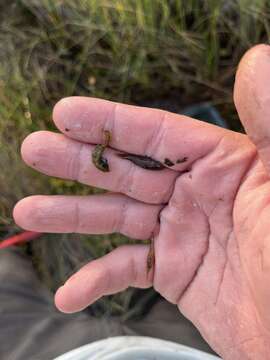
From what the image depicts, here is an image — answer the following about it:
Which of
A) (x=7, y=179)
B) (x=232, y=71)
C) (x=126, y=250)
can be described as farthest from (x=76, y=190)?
(x=232, y=71)

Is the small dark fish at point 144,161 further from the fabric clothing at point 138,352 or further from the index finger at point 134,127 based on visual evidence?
the fabric clothing at point 138,352

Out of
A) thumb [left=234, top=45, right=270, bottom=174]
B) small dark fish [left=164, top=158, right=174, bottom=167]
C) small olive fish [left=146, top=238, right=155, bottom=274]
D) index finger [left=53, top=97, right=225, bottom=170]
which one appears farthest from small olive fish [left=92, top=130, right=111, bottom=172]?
thumb [left=234, top=45, right=270, bottom=174]

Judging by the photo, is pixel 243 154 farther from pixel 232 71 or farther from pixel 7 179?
pixel 7 179

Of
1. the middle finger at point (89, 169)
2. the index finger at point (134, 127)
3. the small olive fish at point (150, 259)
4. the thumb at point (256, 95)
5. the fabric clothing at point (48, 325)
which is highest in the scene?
the thumb at point (256, 95)

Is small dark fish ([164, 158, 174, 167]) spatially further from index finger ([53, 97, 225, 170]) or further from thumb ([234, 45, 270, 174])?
thumb ([234, 45, 270, 174])

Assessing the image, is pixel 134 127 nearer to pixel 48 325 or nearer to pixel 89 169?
pixel 89 169

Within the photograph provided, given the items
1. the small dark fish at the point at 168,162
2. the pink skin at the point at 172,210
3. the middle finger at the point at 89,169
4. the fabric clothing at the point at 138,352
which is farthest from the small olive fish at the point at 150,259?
the fabric clothing at the point at 138,352
